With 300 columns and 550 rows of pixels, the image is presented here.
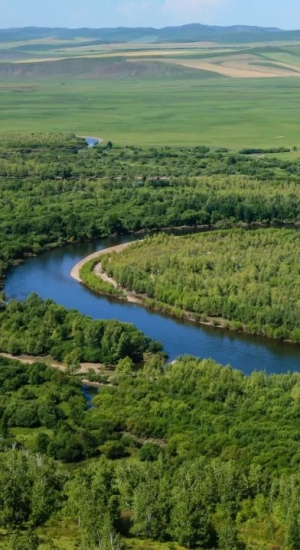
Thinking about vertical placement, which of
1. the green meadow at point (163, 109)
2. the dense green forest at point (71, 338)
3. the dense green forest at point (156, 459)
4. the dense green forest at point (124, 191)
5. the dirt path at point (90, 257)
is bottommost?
the green meadow at point (163, 109)

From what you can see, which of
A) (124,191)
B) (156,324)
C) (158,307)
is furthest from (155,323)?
(124,191)

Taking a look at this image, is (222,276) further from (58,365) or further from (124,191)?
(124,191)

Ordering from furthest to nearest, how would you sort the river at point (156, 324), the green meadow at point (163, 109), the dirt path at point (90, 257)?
the green meadow at point (163, 109) < the dirt path at point (90, 257) < the river at point (156, 324)

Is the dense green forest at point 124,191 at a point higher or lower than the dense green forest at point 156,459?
lower

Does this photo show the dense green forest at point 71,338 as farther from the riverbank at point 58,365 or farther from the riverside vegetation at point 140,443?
the riverbank at point 58,365

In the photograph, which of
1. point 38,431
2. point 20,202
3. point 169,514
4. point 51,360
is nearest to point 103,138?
point 20,202

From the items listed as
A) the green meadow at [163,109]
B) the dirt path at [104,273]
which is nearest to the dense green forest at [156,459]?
the dirt path at [104,273]
